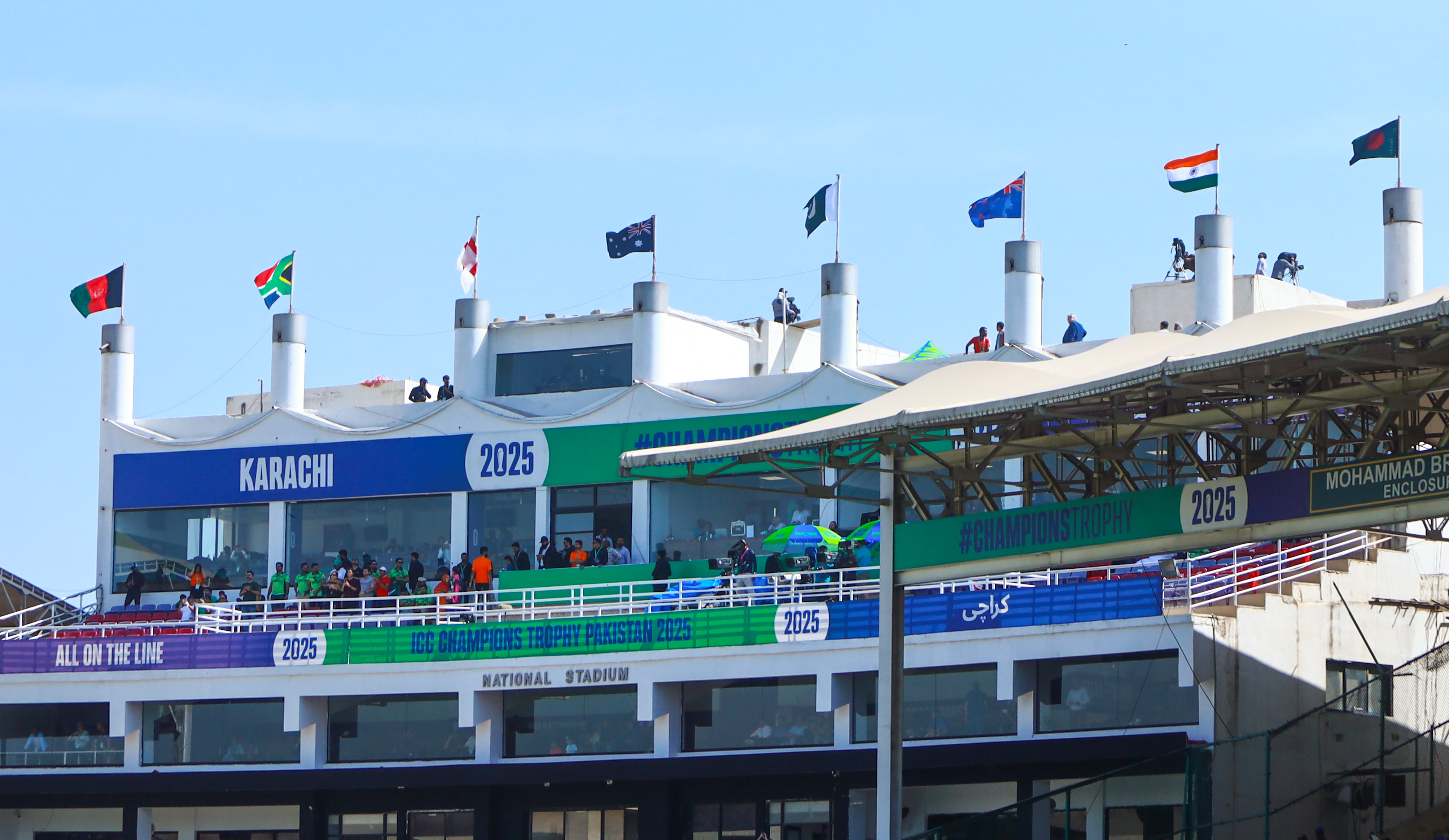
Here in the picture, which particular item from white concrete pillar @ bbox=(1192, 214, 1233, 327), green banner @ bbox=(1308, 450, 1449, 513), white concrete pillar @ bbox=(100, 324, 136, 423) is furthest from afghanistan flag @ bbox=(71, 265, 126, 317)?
green banner @ bbox=(1308, 450, 1449, 513)

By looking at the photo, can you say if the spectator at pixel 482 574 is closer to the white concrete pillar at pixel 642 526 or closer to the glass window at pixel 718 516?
the white concrete pillar at pixel 642 526

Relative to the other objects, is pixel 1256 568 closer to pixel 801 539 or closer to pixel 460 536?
pixel 801 539

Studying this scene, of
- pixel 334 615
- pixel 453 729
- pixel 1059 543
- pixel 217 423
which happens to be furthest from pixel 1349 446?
pixel 217 423

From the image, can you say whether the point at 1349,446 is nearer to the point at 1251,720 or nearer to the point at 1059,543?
the point at 1251,720

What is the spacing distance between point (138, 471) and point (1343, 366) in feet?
110

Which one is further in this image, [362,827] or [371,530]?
[371,530]

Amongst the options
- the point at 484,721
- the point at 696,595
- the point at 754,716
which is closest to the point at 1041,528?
the point at 754,716

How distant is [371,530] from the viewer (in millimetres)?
44188

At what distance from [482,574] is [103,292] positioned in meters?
15.5

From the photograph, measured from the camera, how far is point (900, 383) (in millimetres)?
39750

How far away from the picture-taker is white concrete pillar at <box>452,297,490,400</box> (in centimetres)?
4472

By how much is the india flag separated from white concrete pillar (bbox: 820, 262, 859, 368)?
22.7 ft

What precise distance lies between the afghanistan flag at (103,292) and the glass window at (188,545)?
5.49m

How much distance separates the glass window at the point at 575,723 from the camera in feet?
116
